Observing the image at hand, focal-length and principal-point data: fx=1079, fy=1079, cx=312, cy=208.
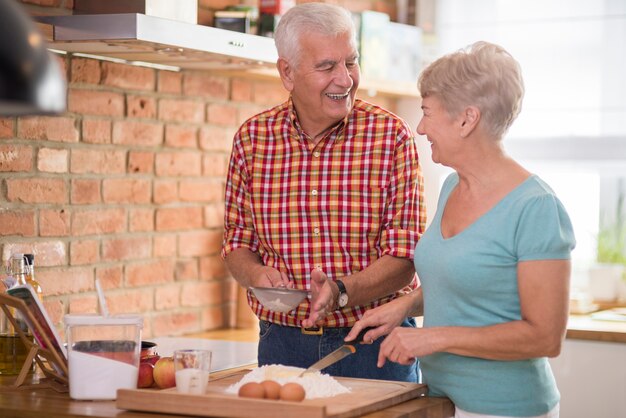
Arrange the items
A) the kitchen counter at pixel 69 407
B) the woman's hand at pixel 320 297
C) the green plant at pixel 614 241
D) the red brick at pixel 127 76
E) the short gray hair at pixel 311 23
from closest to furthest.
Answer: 1. the kitchen counter at pixel 69 407
2. the woman's hand at pixel 320 297
3. the short gray hair at pixel 311 23
4. the red brick at pixel 127 76
5. the green plant at pixel 614 241

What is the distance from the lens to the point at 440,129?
2096 millimetres

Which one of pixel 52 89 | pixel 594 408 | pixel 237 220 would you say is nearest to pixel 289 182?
pixel 237 220

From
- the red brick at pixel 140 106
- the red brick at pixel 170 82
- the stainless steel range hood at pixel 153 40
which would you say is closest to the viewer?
the stainless steel range hood at pixel 153 40

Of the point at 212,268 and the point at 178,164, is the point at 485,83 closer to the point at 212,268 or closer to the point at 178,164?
the point at 178,164

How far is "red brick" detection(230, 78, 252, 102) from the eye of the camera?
150 inches

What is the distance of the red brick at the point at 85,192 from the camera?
3137 mm

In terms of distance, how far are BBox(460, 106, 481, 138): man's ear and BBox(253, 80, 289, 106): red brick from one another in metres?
1.93

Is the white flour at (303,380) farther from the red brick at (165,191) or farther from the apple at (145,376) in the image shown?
the red brick at (165,191)

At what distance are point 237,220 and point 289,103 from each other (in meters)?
0.32

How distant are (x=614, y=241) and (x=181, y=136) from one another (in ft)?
5.98

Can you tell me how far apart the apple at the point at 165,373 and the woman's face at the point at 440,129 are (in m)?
0.68

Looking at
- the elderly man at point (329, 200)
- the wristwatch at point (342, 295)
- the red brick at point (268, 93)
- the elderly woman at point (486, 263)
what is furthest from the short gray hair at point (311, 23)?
the red brick at point (268, 93)

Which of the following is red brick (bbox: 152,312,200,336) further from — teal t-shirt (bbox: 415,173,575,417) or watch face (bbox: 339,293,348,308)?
teal t-shirt (bbox: 415,173,575,417)

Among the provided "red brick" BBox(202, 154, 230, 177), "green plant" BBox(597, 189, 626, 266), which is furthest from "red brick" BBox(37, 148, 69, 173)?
"green plant" BBox(597, 189, 626, 266)
